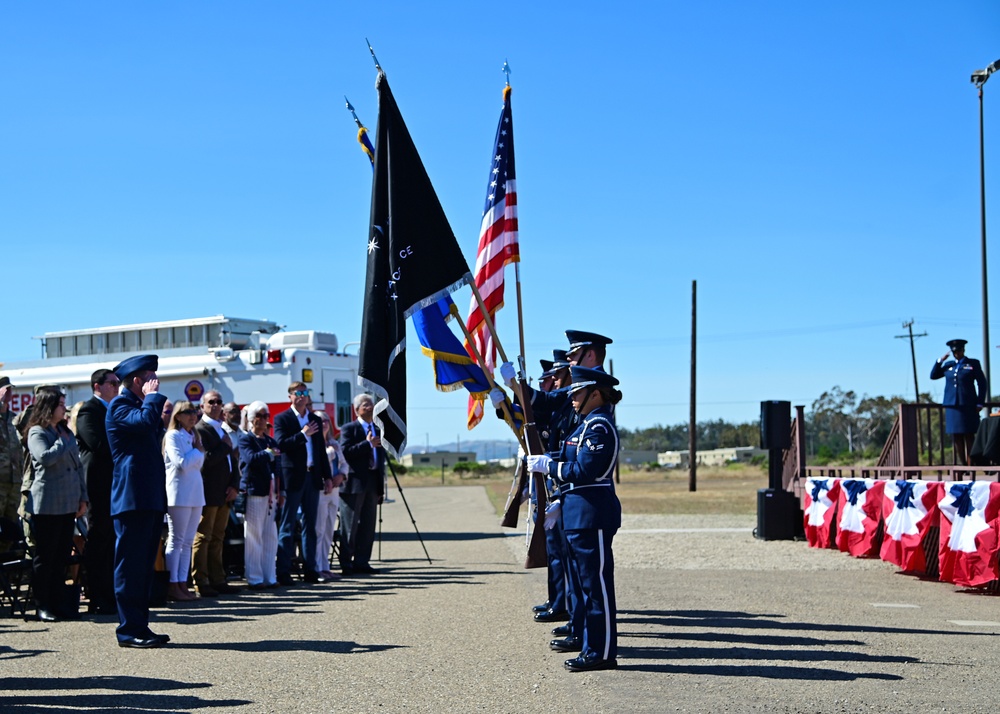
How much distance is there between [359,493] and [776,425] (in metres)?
8.79

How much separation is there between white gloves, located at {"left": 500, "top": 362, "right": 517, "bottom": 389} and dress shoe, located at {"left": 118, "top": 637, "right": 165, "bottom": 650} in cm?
314

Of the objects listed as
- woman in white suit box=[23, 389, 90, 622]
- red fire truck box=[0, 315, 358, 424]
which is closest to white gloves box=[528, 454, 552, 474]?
woman in white suit box=[23, 389, 90, 622]

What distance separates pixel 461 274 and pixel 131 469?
3053 mm

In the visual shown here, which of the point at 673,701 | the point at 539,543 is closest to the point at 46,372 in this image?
the point at 539,543

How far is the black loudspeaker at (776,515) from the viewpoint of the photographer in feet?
64.1

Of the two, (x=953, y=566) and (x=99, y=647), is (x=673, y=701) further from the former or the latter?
(x=953, y=566)

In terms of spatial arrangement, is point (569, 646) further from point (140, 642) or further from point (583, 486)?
point (140, 642)

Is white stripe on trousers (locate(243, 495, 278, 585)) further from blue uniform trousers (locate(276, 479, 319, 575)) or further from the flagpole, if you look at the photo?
the flagpole

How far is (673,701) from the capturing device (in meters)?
6.31

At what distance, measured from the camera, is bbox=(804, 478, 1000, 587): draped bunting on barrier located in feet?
39.3

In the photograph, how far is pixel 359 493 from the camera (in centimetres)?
1444

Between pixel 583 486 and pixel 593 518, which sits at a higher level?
pixel 583 486

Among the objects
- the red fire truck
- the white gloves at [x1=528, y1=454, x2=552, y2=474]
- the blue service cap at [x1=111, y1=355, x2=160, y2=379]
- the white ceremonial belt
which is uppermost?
the red fire truck

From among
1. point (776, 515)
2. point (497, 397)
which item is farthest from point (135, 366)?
point (776, 515)
